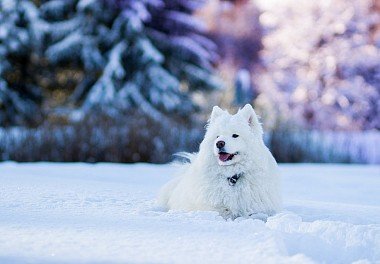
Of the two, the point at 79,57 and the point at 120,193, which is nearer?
the point at 120,193

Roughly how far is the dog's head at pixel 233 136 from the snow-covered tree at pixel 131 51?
11301mm

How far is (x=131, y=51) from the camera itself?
1744 centimetres

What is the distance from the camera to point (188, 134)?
48.0 feet

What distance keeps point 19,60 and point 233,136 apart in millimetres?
14177

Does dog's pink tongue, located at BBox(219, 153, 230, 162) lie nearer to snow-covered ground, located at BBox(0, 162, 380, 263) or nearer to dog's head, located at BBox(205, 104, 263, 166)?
dog's head, located at BBox(205, 104, 263, 166)

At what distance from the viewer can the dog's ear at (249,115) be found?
213 inches

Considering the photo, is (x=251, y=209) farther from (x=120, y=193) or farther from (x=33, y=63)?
(x=33, y=63)

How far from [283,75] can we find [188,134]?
13332 mm

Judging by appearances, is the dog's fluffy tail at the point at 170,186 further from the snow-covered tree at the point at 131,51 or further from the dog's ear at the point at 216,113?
the snow-covered tree at the point at 131,51

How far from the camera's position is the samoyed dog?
515 cm

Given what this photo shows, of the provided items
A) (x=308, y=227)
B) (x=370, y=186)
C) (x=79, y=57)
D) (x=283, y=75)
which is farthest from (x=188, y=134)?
(x=283, y=75)

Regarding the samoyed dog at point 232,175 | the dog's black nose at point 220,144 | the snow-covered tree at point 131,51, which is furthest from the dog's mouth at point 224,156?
the snow-covered tree at point 131,51

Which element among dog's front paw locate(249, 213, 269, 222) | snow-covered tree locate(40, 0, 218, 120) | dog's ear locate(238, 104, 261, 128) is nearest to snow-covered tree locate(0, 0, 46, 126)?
snow-covered tree locate(40, 0, 218, 120)

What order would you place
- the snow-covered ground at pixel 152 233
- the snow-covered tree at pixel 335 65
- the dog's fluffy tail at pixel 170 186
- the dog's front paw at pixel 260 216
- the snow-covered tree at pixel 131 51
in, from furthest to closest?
the snow-covered tree at pixel 335 65
the snow-covered tree at pixel 131 51
the dog's fluffy tail at pixel 170 186
the dog's front paw at pixel 260 216
the snow-covered ground at pixel 152 233
